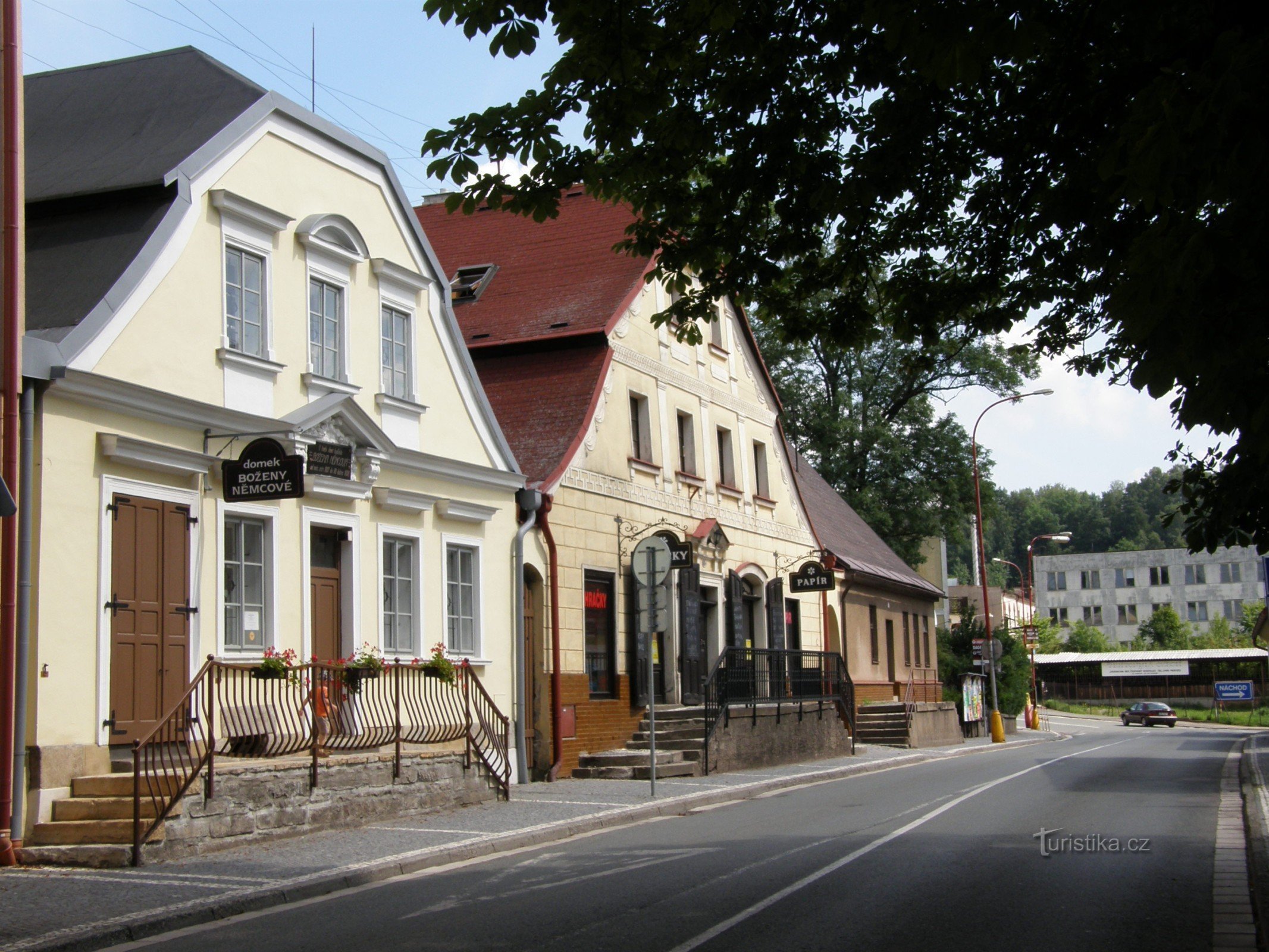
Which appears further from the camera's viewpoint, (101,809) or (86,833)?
(101,809)

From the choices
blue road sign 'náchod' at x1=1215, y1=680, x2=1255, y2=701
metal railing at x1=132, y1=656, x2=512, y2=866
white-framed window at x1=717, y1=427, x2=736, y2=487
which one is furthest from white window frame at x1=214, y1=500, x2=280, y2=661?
blue road sign 'náchod' at x1=1215, y1=680, x2=1255, y2=701

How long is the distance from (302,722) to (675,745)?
9.31m

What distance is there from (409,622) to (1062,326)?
9158 mm

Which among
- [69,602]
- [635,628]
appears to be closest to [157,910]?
[69,602]

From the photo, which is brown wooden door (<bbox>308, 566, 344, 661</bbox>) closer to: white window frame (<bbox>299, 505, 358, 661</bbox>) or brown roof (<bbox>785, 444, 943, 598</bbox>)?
white window frame (<bbox>299, 505, 358, 661</bbox>)

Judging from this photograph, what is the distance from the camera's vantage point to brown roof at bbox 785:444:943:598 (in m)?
33.8

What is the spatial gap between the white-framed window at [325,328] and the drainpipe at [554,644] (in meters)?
4.95

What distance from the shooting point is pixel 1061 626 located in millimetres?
118312

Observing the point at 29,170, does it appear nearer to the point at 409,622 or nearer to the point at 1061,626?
the point at 409,622

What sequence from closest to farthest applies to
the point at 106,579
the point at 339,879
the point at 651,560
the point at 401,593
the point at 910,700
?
the point at 339,879 < the point at 106,579 < the point at 651,560 < the point at 401,593 < the point at 910,700

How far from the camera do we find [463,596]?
19250 mm

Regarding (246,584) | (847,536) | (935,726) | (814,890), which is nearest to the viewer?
(814,890)

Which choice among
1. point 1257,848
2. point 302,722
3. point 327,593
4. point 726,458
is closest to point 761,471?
point 726,458

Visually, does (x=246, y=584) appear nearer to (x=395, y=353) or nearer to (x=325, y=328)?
(x=325, y=328)
